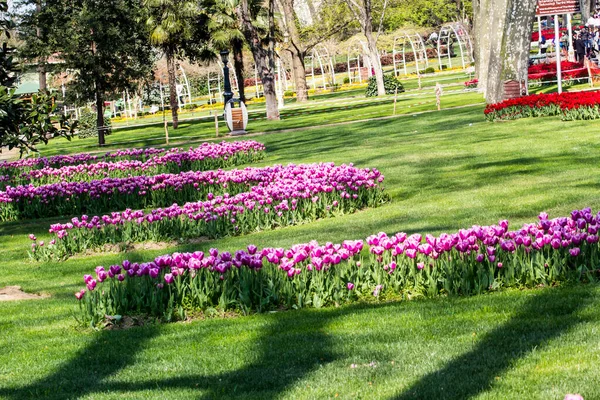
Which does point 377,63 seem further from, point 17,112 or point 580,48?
point 17,112

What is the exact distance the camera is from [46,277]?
10.4 meters

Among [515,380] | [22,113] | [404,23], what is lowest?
[515,380]

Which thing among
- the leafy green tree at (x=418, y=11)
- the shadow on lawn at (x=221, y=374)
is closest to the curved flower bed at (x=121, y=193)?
the shadow on lawn at (x=221, y=374)

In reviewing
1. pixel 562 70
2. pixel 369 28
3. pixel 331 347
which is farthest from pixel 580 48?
pixel 331 347

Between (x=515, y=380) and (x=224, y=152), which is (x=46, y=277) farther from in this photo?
(x=224, y=152)

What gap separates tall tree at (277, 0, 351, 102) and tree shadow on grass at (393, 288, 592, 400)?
4792 centimetres

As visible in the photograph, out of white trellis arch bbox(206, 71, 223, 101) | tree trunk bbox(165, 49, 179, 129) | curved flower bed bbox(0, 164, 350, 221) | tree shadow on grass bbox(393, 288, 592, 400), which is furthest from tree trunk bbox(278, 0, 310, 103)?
tree shadow on grass bbox(393, 288, 592, 400)

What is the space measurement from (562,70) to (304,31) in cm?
3526

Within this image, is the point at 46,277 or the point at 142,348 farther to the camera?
the point at 46,277

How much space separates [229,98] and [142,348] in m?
30.4

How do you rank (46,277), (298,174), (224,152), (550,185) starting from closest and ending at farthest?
(46,277) → (550,185) → (298,174) → (224,152)

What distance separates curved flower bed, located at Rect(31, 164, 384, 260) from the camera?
1179 centimetres

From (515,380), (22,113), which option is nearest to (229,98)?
(22,113)

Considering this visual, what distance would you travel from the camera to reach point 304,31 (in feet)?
216
